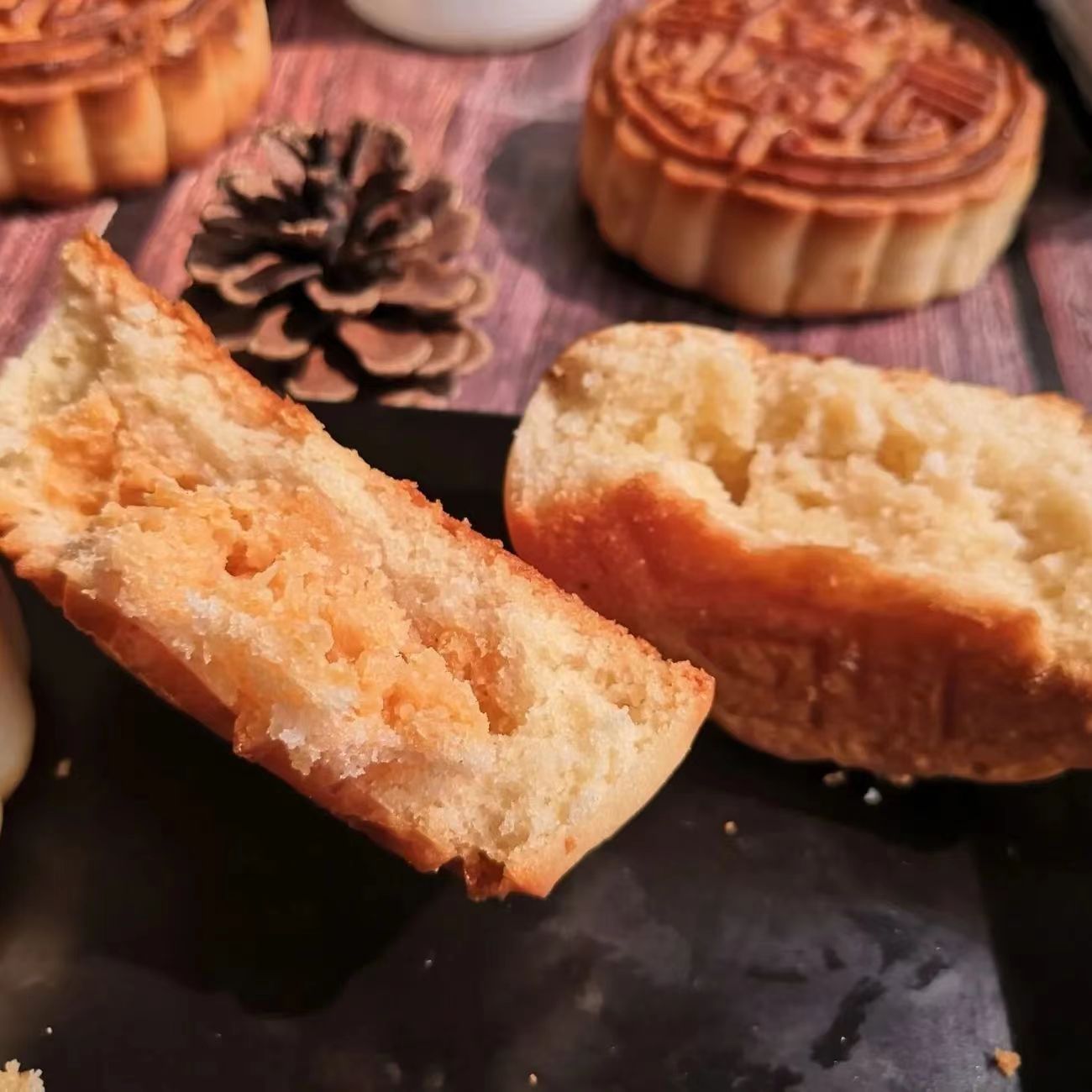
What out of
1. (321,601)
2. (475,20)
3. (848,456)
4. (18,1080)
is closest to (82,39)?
(475,20)

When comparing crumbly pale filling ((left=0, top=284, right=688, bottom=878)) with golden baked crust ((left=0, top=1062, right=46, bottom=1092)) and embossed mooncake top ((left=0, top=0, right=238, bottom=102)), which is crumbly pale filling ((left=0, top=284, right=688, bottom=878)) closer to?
golden baked crust ((left=0, top=1062, right=46, bottom=1092))

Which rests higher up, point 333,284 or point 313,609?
point 313,609

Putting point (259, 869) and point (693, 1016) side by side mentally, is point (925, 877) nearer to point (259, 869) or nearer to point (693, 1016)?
point (693, 1016)

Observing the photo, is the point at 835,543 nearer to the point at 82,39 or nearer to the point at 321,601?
the point at 321,601

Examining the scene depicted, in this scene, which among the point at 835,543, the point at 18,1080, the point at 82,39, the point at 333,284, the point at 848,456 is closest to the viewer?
the point at 18,1080

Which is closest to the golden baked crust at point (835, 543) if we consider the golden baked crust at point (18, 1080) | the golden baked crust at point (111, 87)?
the golden baked crust at point (18, 1080)

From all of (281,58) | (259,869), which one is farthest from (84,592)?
(281,58)

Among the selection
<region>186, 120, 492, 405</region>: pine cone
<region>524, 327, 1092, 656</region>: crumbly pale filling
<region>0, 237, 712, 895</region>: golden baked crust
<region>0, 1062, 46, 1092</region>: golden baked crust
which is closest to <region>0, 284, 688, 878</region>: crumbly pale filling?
<region>0, 237, 712, 895</region>: golden baked crust

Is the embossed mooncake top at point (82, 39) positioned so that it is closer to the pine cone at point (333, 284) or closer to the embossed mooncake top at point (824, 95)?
the pine cone at point (333, 284)
